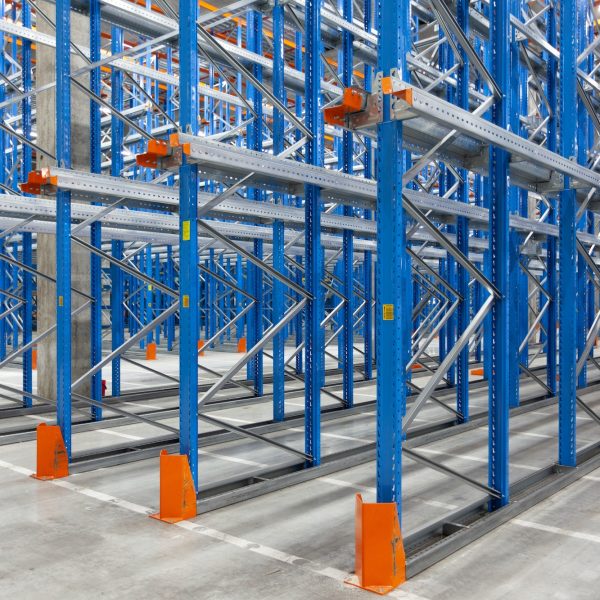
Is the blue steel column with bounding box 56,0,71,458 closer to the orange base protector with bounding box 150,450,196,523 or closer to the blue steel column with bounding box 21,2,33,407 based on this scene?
the orange base protector with bounding box 150,450,196,523

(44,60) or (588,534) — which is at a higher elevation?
(44,60)

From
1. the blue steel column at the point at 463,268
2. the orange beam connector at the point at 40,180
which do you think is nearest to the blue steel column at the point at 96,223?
the orange beam connector at the point at 40,180

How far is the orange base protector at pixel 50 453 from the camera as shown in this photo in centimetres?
672

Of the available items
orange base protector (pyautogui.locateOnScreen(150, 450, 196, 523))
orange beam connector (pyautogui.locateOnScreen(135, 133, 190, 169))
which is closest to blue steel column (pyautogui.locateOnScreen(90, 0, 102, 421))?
orange beam connector (pyautogui.locateOnScreen(135, 133, 190, 169))

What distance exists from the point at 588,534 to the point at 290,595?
2.47 m

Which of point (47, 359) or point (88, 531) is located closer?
point (88, 531)

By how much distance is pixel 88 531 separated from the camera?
5.16 meters

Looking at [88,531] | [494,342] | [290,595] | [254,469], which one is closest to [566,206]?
[494,342]

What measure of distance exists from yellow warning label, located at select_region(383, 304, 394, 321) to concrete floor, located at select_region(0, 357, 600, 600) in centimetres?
164

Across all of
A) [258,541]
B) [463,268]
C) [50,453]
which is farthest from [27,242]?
[258,541]

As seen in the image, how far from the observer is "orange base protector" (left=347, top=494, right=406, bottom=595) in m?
4.07

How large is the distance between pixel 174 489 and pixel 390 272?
2.59 metres

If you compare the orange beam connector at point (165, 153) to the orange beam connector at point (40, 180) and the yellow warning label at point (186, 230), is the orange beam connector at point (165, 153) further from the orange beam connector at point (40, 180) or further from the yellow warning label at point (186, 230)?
the orange beam connector at point (40, 180)

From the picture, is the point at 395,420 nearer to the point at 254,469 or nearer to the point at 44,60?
the point at 254,469
